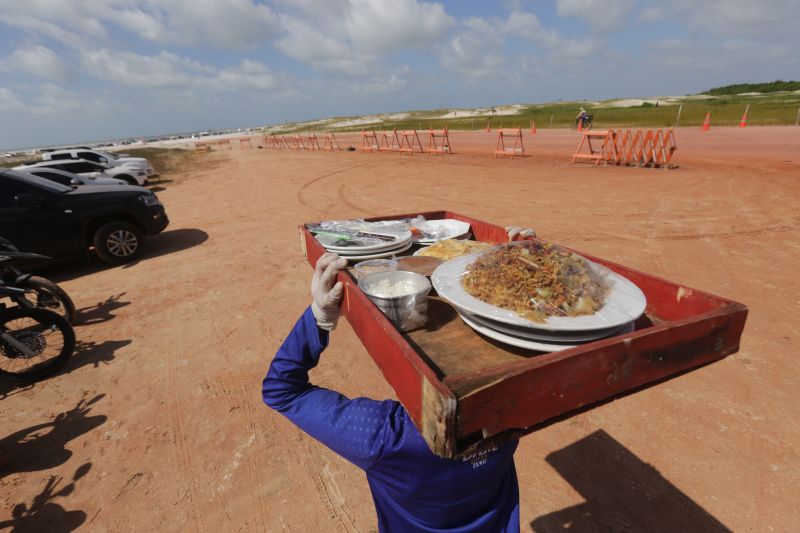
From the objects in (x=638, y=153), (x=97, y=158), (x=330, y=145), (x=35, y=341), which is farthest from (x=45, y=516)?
(x=330, y=145)

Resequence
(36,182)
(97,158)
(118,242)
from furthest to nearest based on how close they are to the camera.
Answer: (97,158)
(118,242)
(36,182)

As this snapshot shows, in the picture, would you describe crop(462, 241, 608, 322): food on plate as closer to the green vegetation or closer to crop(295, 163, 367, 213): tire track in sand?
crop(295, 163, 367, 213): tire track in sand

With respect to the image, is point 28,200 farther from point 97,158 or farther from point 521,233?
point 97,158

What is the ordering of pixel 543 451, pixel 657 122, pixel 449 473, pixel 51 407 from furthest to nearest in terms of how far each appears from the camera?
pixel 657 122, pixel 51 407, pixel 543 451, pixel 449 473

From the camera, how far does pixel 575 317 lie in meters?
1.15

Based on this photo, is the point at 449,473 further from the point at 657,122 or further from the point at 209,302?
the point at 657,122

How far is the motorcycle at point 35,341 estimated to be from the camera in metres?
3.88

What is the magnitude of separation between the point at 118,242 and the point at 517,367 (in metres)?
8.40

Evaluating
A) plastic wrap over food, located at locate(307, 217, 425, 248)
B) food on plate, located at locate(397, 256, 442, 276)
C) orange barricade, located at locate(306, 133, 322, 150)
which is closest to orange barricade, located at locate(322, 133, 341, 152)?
orange barricade, located at locate(306, 133, 322, 150)

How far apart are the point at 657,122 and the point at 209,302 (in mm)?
36476

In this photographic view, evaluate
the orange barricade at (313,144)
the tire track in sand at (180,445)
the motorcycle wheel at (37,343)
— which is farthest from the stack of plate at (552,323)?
the orange barricade at (313,144)

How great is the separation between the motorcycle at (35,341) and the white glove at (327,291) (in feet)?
14.1

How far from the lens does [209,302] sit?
5.36 meters

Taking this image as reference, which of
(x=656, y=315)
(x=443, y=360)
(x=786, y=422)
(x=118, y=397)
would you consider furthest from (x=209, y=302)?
(x=786, y=422)
